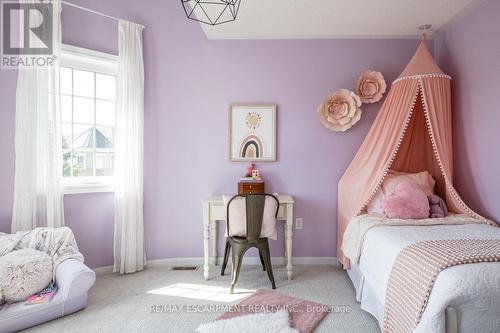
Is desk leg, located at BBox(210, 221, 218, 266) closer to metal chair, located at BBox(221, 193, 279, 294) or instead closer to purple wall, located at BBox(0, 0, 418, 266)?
purple wall, located at BBox(0, 0, 418, 266)

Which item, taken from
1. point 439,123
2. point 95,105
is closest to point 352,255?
point 439,123

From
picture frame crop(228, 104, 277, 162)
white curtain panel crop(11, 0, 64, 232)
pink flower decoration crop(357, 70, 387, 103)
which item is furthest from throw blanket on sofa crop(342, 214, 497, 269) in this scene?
white curtain panel crop(11, 0, 64, 232)

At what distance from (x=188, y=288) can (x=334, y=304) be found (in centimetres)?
128

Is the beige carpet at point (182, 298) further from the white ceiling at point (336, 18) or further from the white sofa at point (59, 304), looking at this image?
the white ceiling at point (336, 18)

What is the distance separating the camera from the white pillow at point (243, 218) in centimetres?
243

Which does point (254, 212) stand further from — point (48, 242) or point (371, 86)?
point (371, 86)

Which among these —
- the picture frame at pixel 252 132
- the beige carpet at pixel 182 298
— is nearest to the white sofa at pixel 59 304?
A: the beige carpet at pixel 182 298

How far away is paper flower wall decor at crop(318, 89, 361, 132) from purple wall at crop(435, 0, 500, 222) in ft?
2.95

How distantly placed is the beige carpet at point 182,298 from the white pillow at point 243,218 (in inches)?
20.6

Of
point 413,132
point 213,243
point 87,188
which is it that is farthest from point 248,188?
point 413,132

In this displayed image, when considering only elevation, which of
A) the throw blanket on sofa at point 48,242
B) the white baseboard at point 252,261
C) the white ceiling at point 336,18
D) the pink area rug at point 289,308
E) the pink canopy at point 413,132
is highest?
the white ceiling at point 336,18

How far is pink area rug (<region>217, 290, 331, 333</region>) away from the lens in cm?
198

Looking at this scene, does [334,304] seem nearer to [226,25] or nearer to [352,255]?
[352,255]

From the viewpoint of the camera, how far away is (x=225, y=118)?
10.1 ft
